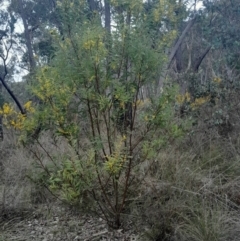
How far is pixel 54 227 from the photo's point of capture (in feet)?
12.9

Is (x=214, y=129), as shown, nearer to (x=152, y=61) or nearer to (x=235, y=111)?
(x=235, y=111)

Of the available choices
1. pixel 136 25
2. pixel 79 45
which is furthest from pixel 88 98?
pixel 136 25

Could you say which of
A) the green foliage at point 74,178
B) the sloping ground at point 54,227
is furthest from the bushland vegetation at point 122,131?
A: the sloping ground at point 54,227

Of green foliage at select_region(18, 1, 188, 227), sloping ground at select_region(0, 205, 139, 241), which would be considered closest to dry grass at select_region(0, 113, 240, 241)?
sloping ground at select_region(0, 205, 139, 241)

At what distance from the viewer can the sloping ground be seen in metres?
3.69

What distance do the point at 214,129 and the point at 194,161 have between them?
1120 mm

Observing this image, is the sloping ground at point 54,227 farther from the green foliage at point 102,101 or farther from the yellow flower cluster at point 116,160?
the yellow flower cluster at point 116,160

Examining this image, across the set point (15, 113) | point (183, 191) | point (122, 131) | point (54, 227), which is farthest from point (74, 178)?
point (15, 113)

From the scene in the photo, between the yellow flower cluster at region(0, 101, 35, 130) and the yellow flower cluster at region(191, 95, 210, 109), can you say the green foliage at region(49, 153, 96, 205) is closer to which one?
the yellow flower cluster at region(0, 101, 35, 130)

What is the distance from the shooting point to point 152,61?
3219 millimetres

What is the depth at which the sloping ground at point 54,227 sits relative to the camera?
3.69 metres

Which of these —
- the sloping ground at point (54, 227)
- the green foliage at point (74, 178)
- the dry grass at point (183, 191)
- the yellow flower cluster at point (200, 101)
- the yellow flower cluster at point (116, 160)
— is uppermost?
the yellow flower cluster at point (200, 101)

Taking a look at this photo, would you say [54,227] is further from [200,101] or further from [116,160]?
[200,101]

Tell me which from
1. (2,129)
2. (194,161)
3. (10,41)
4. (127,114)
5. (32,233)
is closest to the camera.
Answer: (127,114)
